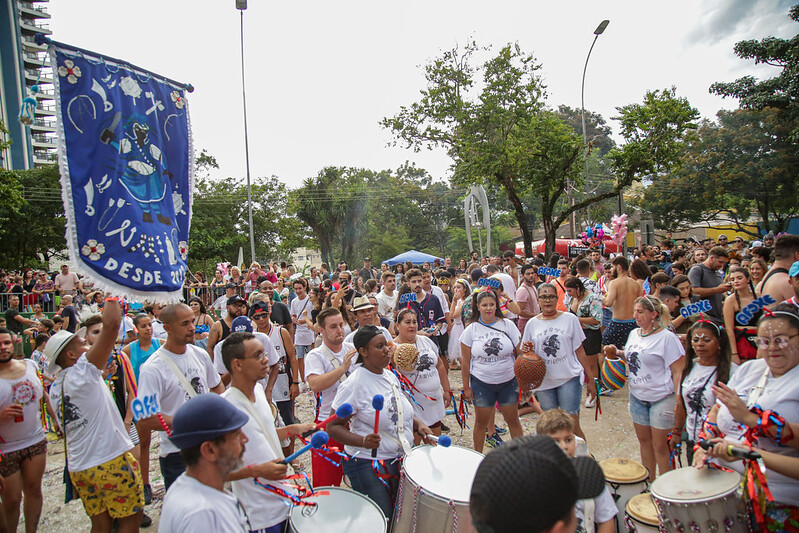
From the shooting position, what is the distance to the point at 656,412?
169 inches

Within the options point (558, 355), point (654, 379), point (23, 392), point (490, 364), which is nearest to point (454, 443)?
point (490, 364)

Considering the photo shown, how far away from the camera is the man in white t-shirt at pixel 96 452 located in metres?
3.54

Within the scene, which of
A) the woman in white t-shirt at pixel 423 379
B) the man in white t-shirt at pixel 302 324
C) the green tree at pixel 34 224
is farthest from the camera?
the green tree at pixel 34 224

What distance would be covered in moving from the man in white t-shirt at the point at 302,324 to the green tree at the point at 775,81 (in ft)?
64.0

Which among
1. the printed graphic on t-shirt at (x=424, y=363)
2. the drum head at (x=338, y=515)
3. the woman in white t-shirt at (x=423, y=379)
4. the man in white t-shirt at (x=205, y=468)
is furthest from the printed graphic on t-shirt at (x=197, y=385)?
the man in white t-shirt at (x=205, y=468)

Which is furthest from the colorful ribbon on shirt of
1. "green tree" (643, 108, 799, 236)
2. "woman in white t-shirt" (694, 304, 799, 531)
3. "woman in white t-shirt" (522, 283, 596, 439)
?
"green tree" (643, 108, 799, 236)

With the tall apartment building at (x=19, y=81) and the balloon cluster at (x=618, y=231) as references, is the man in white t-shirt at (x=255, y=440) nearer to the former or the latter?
the balloon cluster at (x=618, y=231)

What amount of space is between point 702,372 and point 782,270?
1.86 meters

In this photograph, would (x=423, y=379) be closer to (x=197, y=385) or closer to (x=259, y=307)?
(x=197, y=385)

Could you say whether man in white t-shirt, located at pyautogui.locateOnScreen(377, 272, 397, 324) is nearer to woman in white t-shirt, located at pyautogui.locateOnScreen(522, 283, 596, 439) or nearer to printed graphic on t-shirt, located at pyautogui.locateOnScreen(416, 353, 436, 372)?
woman in white t-shirt, located at pyautogui.locateOnScreen(522, 283, 596, 439)

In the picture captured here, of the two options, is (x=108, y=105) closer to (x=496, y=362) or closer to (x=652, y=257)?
(x=496, y=362)

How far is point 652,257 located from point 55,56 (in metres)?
13.5

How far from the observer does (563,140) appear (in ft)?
57.3

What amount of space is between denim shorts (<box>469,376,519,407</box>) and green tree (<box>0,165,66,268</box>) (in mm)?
28202
